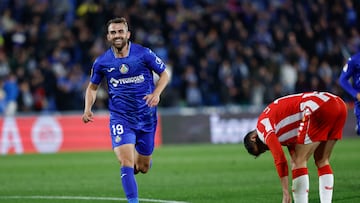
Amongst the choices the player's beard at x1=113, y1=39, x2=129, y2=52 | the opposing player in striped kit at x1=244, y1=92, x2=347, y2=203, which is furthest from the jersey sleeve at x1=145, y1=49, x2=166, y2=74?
the opposing player in striped kit at x1=244, y1=92, x2=347, y2=203

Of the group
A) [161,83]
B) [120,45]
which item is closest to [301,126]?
[161,83]

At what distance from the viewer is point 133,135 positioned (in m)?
10.4

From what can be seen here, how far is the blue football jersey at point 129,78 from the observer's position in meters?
10.4

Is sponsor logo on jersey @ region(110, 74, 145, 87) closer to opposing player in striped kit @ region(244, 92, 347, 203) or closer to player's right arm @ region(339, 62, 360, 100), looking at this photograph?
opposing player in striped kit @ region(244, 92, 347, 203)

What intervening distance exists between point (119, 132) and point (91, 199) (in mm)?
1901

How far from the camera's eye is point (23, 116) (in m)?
24.5

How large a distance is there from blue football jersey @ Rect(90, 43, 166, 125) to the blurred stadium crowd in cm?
1501

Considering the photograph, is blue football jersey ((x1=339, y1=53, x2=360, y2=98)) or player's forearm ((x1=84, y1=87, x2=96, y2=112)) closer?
player's forearm ((x1=84, y1=87, x2=96, y2=112))

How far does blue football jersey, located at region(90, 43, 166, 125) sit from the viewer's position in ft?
34.1

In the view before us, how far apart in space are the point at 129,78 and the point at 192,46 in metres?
18.5

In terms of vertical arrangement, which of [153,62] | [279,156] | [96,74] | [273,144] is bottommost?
[279,156]

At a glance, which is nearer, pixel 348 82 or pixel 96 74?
pixel 96 74

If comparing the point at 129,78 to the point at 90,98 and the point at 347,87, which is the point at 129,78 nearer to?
the point at 90,98

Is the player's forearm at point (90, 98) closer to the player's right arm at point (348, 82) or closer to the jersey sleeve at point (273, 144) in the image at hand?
the jersey sleeve at point (273, 144)
